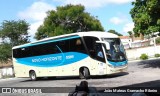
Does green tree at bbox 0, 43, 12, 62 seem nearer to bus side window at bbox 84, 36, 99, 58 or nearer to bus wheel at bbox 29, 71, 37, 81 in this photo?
bus wheel at bbox 29, 71, 37, 81

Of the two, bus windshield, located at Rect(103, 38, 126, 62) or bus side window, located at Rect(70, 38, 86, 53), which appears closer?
bus windshield, located at Rect(103, 38, 126, 62)

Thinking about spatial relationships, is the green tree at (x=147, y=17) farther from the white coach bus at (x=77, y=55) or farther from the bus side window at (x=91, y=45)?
the bus side window at (x=91, y=45)

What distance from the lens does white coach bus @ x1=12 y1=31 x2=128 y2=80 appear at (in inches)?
890

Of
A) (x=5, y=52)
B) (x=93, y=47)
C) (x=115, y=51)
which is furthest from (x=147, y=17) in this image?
(x=5, y=52)

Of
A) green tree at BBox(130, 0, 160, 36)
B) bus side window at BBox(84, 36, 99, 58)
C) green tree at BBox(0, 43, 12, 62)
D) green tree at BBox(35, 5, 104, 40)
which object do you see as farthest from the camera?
green tree at BBox(35, 5, 104, 40)

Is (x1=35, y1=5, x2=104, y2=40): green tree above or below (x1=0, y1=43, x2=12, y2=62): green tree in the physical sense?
above

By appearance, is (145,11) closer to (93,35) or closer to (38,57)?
(93,35)

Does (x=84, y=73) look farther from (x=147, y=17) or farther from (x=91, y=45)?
(x=147, y=17)

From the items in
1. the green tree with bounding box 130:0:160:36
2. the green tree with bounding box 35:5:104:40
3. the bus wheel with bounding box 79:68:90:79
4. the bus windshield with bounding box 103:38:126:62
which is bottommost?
the bus wheel with bounding box 79:68:90:79

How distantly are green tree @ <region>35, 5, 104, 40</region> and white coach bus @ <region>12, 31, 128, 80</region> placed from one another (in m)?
37.8

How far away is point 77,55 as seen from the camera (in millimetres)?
23797

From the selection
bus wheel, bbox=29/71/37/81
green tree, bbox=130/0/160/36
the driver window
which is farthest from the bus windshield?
bus wheel, bbox=29/71/37/81

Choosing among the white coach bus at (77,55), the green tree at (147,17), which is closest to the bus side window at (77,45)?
the white coach bus at (77,55)

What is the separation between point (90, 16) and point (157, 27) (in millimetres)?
43594
